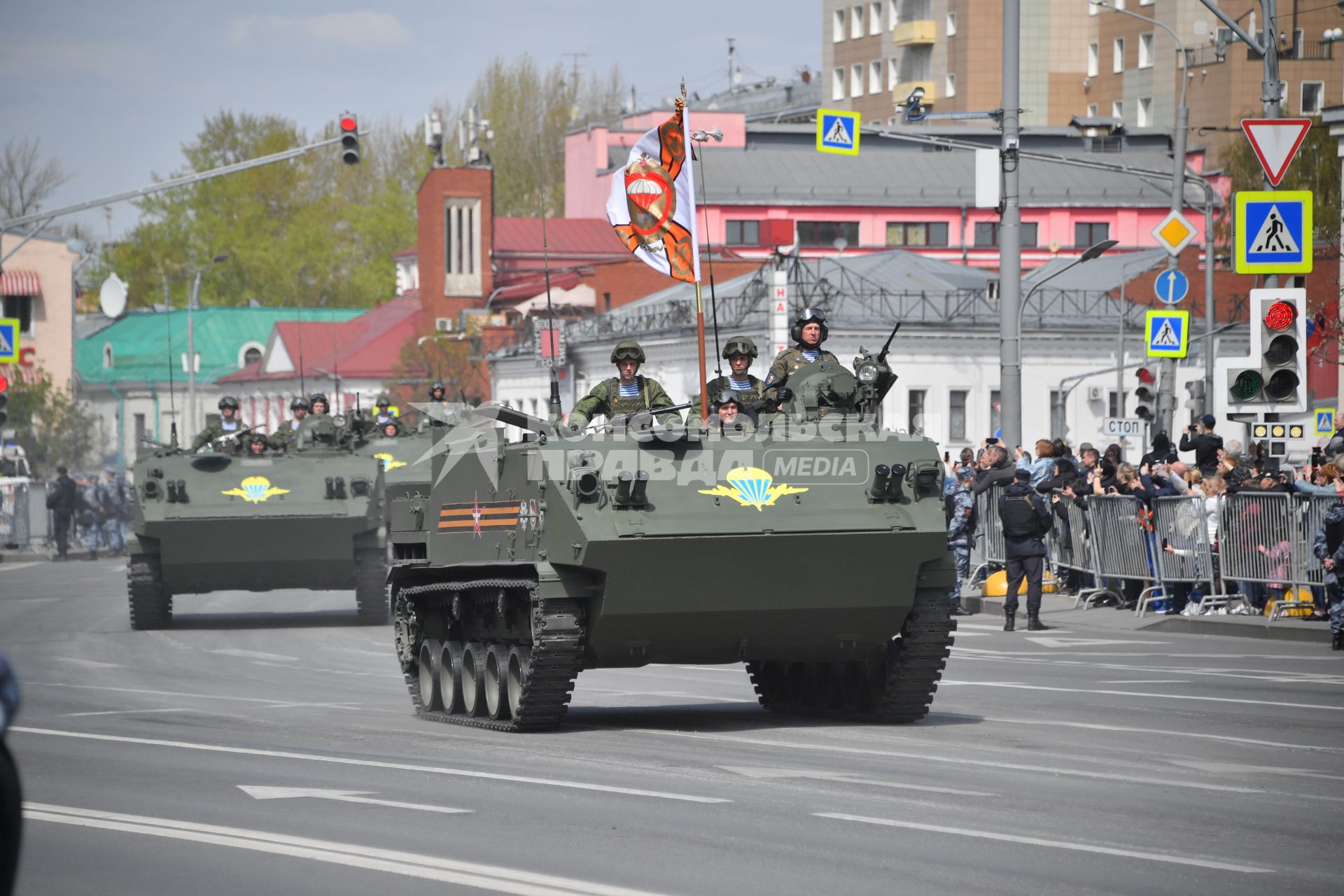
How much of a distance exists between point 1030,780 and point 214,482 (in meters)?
15.8

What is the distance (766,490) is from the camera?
43.5 feet

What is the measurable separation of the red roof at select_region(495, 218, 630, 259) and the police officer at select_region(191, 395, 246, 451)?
54.8 metres

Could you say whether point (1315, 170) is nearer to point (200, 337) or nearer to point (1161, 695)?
point (1161, 695)

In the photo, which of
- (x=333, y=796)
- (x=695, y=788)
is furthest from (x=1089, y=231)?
(x=333, y=796)

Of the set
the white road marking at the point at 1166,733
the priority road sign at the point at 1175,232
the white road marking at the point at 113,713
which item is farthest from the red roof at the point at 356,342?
the white road marking at the point at 1166,733

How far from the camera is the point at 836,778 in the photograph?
1112cm

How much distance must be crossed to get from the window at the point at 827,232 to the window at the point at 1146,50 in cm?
1443

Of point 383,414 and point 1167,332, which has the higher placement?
point 1167,332

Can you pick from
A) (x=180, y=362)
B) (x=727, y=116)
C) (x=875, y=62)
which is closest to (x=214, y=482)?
(x=727, y=116)

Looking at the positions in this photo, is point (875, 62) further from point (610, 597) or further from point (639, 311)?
point (610, 597)

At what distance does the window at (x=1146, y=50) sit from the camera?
84.8 metres

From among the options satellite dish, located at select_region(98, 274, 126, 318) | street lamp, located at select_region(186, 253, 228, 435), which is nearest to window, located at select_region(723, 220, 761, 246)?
street lamp, located at select_region(186, 253, 228, 435)

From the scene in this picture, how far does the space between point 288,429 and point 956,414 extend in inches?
1231

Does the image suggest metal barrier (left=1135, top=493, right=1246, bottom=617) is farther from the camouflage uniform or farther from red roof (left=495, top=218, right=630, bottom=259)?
red roof (left=495, top=218, right=630, bottom=259)
